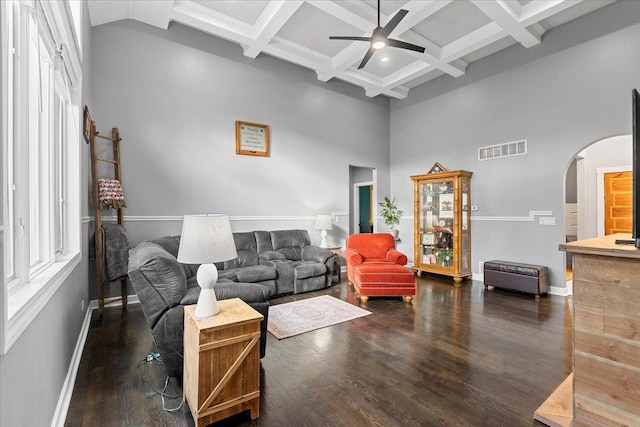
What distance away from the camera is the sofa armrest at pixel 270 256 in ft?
15.7

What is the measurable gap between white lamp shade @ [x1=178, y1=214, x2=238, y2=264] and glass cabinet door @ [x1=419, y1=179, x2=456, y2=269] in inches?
→ 184

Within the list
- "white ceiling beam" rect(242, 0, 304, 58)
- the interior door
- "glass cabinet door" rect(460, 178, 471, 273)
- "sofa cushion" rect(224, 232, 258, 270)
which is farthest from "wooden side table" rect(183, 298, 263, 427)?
the interior door

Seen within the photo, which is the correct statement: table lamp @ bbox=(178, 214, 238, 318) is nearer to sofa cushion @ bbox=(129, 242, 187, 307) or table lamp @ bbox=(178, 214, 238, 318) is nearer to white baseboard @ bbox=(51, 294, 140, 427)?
sofa cushion @ bbox=(129, 242, 187, 307)

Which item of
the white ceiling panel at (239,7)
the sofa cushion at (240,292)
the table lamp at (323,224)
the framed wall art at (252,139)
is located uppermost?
the white ceiling panel at (239,7)

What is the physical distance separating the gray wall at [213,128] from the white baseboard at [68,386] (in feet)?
5.57

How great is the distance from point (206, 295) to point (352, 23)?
4059 millimetres

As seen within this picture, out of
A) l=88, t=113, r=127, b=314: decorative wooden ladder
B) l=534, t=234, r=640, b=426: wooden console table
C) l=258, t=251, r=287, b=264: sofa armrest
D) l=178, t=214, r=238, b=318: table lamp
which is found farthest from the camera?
l=258, t=251, r=287, b=264: sofa armrest

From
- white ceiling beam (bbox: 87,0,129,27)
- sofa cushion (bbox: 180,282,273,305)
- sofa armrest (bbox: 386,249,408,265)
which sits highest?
white ceiling beam (bbox: 87,0,129,27)

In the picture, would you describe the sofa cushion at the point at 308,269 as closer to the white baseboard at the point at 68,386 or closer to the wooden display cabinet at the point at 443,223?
the wooden display cabinet at the point at 443,223

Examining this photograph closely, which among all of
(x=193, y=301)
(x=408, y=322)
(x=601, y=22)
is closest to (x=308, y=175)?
(x=408, y=322)

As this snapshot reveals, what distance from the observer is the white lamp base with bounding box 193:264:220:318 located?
1.85m

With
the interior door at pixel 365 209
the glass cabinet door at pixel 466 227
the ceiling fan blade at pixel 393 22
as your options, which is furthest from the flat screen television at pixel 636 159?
the interior door at pixel 365 209

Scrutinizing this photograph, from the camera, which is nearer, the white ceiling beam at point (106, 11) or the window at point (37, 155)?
the window at point (37, 155)

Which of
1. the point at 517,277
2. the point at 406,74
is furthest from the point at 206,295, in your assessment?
the point at 406,74
